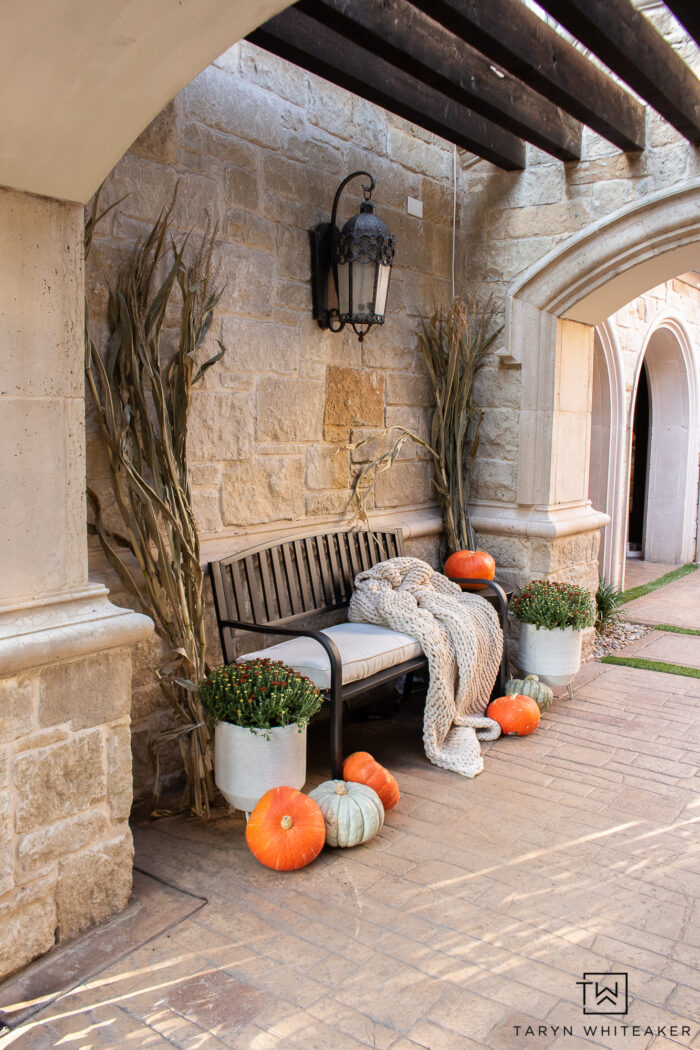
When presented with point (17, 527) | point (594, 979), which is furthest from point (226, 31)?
point (594, 979)

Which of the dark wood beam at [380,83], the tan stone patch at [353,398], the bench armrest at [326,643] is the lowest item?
the bench armrest at [326,643]

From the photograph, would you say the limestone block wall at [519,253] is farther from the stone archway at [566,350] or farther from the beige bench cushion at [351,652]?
the beige bench cushion at [351,652]

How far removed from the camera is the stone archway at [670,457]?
9023mm

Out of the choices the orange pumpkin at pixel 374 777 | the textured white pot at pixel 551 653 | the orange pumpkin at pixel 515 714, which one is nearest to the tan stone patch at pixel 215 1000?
the orange pumpkin at pixel 374 777

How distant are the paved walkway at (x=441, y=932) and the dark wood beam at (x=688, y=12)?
9.71 ft

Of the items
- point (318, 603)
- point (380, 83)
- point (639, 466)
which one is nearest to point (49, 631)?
point (318, 603)

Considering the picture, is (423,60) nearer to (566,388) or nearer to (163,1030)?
(566,388)

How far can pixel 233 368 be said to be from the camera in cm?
369

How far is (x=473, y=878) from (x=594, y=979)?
56 centimetres

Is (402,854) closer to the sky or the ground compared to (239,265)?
closer to the ground

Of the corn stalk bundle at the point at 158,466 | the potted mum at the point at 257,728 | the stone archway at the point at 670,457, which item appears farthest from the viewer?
the stone archway at the point at 670,457

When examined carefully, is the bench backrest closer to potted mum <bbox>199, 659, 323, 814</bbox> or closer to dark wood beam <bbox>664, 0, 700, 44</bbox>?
potted mum <bbox>199, 659, 323, 814</bbox>

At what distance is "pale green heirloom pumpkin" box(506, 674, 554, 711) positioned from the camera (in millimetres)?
4352

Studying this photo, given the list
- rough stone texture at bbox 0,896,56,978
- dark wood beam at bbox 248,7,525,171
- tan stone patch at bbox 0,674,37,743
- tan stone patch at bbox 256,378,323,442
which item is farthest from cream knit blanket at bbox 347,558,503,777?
dark wood beam at bbox 248,7,525,171
